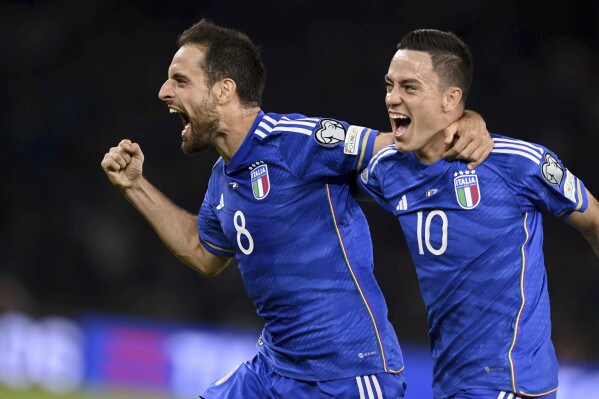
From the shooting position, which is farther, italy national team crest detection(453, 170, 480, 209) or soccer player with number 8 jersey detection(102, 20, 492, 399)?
soccer player with number 8 jersey detection(102, 20, 492, 399)

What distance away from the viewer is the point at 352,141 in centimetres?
417

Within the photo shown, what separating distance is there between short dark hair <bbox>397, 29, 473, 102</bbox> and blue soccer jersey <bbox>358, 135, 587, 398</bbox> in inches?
11.7

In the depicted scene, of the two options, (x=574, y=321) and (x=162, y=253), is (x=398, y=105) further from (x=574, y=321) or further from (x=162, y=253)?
(x=162, y=253)

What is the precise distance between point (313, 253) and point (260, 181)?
1.23 ft

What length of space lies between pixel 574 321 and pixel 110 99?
6456 mm

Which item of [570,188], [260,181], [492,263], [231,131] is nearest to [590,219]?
[570,188]

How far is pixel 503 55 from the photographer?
10.9 metres

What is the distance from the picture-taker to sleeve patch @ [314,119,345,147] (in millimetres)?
4160

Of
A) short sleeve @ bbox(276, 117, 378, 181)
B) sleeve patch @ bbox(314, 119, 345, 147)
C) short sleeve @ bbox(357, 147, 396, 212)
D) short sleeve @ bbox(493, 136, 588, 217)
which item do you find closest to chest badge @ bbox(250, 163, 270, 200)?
short sleeve @ bbox(276, 117, 378, 181)

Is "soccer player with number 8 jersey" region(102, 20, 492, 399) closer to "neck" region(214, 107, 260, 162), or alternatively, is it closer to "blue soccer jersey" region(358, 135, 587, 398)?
"neck" region(214, 107, 260, 162)

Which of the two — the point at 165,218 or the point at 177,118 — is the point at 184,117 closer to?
the point at 165,218

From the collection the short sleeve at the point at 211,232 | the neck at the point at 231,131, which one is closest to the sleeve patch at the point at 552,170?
the neck at the point at 231,131

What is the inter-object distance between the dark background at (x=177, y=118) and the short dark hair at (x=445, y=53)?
5.32m

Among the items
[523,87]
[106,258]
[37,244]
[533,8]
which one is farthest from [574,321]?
[37,244]
